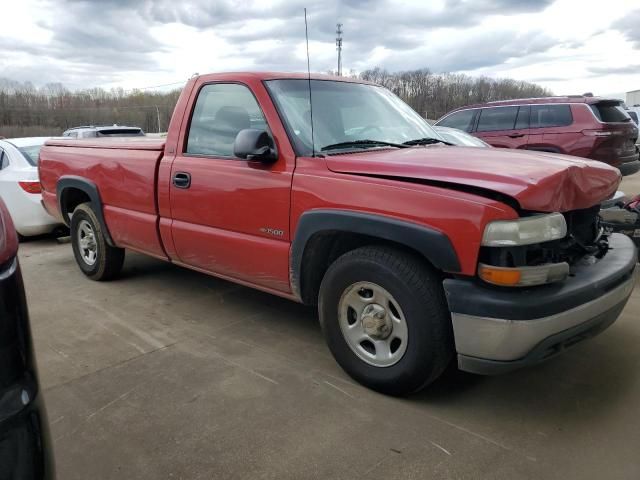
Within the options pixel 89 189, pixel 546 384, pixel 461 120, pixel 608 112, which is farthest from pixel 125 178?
pixel 608 112

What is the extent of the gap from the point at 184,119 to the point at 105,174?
116cm

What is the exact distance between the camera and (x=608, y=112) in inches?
360

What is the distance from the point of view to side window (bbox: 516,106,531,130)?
31.9 ft

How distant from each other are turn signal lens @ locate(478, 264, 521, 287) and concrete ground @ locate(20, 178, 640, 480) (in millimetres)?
806

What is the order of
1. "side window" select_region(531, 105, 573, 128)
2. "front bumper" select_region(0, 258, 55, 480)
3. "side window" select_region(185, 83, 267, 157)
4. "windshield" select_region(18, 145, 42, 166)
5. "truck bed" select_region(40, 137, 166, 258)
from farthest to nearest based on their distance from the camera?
"side window" select_region(531, 105, 573, 128) → "windshield" select_region(18, 145, 42, 166) → "truck bed" select_region(40, 137, 166, 258) → "side window" select_region(185, 83, 267, 157) → "front bumper" select_region(0, 258, 55, 480)

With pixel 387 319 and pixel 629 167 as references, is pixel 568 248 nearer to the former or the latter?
pixel 387 319

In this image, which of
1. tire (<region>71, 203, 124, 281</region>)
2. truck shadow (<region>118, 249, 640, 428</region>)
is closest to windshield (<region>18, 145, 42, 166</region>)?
tire (<region>71, 203, 124, 281</region>)

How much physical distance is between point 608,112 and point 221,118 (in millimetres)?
7874

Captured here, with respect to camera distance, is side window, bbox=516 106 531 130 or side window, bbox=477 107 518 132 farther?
side window, bbox=477 107 518 132

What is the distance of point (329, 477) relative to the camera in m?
2.35

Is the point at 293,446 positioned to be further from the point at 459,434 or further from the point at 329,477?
the point at 459,434

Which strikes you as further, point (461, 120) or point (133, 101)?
point (133, 101)

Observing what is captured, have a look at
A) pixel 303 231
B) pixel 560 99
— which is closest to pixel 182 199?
pixel 303 231

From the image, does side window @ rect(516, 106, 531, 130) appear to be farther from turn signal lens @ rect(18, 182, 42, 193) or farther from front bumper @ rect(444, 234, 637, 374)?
turn signal lens @ rect(18, 182, 42, 193)
